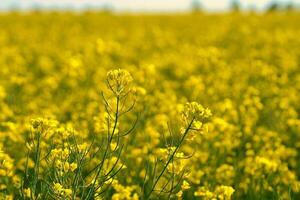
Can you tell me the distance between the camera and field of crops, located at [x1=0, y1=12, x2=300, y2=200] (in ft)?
10.1

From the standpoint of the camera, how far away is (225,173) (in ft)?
14.5

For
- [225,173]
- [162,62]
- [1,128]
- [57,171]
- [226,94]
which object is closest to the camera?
[57,171]

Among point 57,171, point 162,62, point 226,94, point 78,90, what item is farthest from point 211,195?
point 162,62

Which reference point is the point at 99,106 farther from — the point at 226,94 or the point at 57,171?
the point at 57,171

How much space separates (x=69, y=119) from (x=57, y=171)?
355 centimetres

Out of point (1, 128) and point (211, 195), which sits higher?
point (1, 128)

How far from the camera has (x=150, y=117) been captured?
20.5ft

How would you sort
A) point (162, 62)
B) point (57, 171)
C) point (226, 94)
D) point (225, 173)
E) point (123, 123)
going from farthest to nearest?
point (162, 62), point (226, 94), point (123, 123), point (225, 173), point (57, 171)

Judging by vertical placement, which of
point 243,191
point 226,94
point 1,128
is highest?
point 226,94

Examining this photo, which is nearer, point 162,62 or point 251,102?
point 251,102

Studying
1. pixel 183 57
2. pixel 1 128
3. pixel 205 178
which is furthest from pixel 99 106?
pixel 183 57

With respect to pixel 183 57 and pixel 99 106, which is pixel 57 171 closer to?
pixel 99 106

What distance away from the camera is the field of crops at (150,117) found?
307 cm

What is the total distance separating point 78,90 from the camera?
7.52 metres
